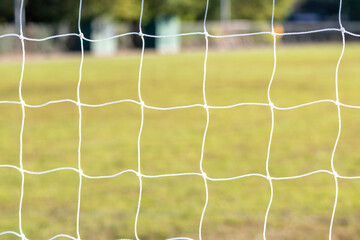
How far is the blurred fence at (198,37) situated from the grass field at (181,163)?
21959mm

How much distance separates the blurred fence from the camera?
125 ft

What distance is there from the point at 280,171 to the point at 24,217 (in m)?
2.82

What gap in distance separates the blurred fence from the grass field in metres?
22.0

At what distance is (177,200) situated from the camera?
19.4ft

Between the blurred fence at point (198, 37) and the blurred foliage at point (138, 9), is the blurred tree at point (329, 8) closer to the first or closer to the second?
the blurred foliage at point (138, 9)

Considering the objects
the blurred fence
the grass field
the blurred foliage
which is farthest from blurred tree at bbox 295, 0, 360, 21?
the grass field

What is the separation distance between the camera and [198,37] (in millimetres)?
45906

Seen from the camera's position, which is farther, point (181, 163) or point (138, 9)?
point (138, 9)

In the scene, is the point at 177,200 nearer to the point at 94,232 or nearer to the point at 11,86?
the point at 94,232

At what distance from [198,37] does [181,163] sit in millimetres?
38646

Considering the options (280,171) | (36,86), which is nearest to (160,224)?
(280,171)

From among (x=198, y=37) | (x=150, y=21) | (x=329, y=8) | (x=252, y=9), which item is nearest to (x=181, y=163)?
(x=150, y=21)

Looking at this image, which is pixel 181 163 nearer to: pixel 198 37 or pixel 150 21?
pixel 150 21

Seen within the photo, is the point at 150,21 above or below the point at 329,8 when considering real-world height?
above
